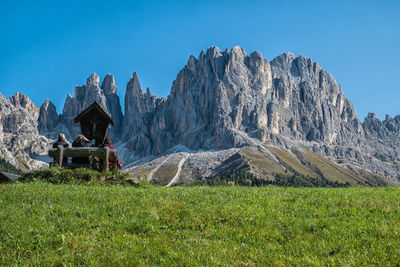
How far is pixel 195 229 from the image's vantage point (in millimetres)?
11117

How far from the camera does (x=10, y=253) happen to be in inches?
364

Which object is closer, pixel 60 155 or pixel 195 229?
pixel 195 229

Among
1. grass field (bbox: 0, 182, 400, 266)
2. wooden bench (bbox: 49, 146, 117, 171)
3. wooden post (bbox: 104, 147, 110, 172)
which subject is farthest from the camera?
wooden bench (bbox: 49, 146, 117, 171)

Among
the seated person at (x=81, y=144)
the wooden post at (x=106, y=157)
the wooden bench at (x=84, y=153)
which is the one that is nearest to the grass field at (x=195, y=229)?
the wooden post at (x=106, y=157)

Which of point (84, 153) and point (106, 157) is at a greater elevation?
point (84, 153)

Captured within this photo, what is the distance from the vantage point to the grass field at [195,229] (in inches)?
350

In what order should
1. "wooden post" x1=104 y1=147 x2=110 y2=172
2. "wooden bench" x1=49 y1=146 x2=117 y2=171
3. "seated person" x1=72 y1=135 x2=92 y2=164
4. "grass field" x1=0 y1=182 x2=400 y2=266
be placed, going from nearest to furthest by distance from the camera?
"grass field" x1=0 y1=182 x2=400 y2=266 → "wooden post" x1=104 y1=147 x2=110 y2=172 → "wooden bench" x1=49 y1=146 x2=117 y2=171 → "seated person" x1=72 y1=135 x2=92 y2=164

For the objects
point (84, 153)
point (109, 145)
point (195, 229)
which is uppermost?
point (109, 145)

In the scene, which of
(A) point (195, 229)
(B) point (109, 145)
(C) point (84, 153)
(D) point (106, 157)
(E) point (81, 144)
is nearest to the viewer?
(A) point (195, 229)

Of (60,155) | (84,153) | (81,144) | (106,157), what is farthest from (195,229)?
(81,144)

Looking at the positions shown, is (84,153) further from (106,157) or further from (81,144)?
(81,144)

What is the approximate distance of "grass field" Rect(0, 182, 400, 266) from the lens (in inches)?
350

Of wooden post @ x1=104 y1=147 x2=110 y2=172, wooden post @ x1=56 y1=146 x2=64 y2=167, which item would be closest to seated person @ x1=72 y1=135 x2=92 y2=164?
wooden post @ x1=56 y1=146 x2=64 y2=167

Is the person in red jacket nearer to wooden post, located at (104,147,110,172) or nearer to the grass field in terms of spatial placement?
wooden post, located at (104,147,110,172)
